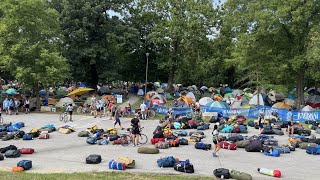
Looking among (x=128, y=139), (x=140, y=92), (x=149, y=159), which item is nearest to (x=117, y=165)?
(x=149, y=159)

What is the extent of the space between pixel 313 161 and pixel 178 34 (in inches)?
1392

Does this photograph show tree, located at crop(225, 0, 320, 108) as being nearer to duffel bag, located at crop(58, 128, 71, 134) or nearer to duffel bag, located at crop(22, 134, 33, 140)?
duffel bag, located at crop(58, 128, 71, 134)

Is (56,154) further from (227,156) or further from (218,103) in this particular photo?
(218,103)

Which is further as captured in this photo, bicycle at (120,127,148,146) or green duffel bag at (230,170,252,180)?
bicycle at (120,127,148,146)

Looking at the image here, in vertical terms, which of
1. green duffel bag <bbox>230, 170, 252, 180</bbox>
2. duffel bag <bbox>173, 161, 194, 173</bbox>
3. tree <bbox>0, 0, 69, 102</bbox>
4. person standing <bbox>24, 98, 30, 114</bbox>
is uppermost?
tree <bbox>0, 0, 69, 102</bbox>

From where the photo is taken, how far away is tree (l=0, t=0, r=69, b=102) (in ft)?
115

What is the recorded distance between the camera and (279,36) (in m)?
37.6

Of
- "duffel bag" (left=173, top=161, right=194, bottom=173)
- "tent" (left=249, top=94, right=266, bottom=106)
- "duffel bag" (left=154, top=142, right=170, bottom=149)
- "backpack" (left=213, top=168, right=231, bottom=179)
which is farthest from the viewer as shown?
"tent" (left=249, top=94, right=266, bottom=106)

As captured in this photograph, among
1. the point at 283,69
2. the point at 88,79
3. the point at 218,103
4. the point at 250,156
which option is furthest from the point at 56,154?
the point at 88,79

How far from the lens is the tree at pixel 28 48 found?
34.9 m

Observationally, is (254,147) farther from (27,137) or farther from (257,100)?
(257,100)

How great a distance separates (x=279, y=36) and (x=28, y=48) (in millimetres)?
25163

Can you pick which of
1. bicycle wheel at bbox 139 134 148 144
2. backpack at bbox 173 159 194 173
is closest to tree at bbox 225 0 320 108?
bicycle wheel at bbox 139 134 148 144

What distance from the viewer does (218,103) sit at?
34125 mm
